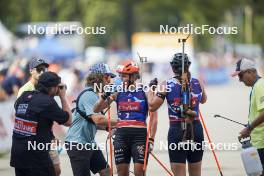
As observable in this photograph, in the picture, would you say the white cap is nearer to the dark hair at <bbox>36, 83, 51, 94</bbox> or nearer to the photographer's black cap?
the photographer's black cap

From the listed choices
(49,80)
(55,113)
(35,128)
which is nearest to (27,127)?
(35,128)

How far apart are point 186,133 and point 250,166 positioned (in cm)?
90

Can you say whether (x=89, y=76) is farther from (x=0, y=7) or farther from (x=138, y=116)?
(x=0, y=7)

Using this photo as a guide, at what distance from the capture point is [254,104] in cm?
1021

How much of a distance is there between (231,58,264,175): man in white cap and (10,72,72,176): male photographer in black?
2.07 metres

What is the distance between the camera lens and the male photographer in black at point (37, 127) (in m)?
9.59

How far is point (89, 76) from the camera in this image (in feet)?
36.1

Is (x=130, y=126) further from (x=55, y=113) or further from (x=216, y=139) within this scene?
(x=216, y=139)

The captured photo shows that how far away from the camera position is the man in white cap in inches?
395

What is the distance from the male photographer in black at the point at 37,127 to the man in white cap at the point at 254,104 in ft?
6.79

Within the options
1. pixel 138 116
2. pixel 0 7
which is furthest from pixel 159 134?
pixel 0 7

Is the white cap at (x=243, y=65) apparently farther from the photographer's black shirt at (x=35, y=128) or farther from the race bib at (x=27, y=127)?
the race bib at (x=27, y=127)

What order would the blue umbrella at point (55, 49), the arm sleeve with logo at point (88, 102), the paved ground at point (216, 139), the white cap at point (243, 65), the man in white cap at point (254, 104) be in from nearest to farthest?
the man in white cap at point (254, 104) < the white cap at point (243, 65) < the arm sleeve with logo at point (88, 102) < the paved ground at point (216, 139) < the blue umbrella at point (55, 49)

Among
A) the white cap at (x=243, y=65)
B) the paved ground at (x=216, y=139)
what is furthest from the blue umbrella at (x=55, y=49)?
the white cap at (x=243, y=65)
